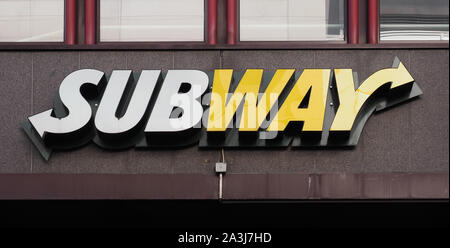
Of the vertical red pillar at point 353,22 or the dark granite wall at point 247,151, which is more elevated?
the vertical red pillar at point 353,22

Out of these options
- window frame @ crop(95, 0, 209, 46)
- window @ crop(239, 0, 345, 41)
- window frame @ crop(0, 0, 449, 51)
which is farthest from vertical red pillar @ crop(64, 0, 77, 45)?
window @ crop(239, 0, 345, 41)

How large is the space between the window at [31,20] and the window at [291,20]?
274cm

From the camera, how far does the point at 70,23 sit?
39.0 feet

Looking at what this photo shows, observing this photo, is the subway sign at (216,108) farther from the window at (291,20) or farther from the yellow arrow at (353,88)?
the window at (291,20)

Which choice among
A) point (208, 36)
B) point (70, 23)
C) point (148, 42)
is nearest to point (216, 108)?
point (208, 36)

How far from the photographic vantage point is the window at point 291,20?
38.9ft

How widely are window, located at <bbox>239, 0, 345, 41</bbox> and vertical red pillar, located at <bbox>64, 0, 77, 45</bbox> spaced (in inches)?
95.8

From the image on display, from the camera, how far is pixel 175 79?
11109 millimetres

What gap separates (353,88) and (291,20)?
157cm

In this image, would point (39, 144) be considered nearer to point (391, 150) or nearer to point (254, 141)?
point (254, 141)

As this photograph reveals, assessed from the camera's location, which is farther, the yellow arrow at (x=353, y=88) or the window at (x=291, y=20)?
the window at (x=291, y=20)

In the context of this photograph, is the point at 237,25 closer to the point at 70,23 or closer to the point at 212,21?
the point at 212,21

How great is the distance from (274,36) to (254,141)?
178cm

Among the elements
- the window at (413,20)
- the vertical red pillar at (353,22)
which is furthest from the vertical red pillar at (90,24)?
the window at (413,20)
